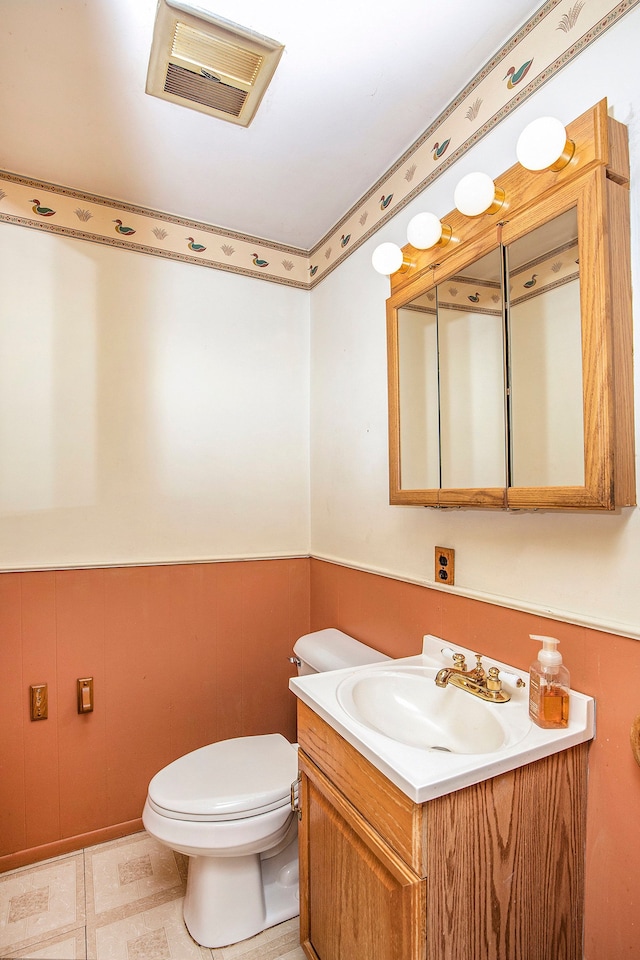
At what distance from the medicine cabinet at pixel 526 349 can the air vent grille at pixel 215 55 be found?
0.60m

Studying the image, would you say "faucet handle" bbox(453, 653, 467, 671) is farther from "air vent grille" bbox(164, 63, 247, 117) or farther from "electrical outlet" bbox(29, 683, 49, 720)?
"air vent grille" bbox(164, 63, 247, 117)

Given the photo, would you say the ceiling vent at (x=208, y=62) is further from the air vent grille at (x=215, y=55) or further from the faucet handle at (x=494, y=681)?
the faucet handle at (x=494, y=681)

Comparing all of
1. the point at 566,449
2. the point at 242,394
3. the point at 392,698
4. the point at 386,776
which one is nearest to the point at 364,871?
the point at 386,776

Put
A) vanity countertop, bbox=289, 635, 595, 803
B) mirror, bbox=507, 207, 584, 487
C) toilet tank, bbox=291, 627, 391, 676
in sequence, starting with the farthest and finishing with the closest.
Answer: toilet tank, bbox=291, 627, 391, 676 < mirror, bbox=507, 207, 584, 487 < vanity countertop, bbox=289, 635, 595, 803

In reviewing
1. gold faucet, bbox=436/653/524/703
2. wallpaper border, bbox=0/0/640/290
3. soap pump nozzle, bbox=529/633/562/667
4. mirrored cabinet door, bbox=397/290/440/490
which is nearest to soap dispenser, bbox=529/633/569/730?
soap pump nozzle, bbox=529/633/562/667

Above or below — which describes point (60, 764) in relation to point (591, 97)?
below

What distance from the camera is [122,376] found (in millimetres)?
1841

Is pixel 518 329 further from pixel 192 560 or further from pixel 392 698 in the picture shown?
pixel 192 560

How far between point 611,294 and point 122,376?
5.11 ft

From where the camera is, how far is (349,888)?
1.05 metres

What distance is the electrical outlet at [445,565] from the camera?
1.38 meters

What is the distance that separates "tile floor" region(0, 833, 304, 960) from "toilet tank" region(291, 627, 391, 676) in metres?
0.70

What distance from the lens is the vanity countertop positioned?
33.0 inches

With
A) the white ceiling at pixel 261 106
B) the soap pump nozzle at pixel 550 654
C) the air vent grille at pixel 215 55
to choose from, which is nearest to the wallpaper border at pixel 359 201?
the white ceiling at pixel 261 106
